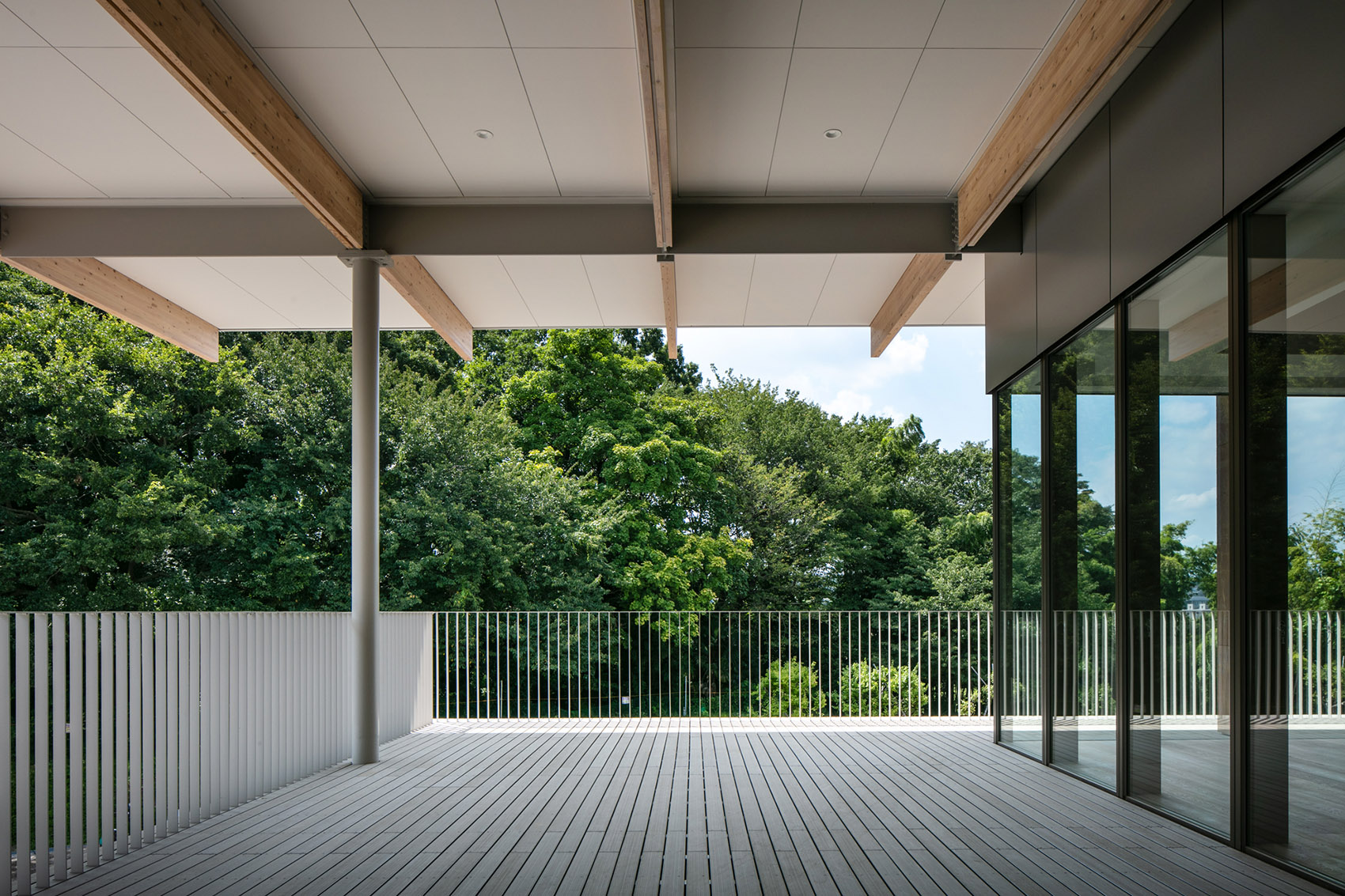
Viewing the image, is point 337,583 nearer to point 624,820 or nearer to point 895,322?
point 895,322

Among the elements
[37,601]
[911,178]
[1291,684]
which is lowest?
[37,601]

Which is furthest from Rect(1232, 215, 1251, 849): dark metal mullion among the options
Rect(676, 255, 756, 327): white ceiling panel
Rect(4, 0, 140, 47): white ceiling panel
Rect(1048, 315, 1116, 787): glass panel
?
Rect(4, 0, 140, 47): white ceiling panel

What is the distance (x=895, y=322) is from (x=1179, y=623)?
4155mm

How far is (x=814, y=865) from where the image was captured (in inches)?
140

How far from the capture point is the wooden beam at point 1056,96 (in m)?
3.68

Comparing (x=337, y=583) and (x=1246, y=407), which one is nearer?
(x=1246, y=407)

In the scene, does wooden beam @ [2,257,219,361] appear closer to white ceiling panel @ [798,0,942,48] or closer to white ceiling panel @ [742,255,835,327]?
white ceiling panel @ [742,255,835,327]

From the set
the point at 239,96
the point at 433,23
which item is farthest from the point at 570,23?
the point at 239,96

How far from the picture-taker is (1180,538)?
13.4ft

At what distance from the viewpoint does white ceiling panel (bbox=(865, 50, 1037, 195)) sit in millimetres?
4438

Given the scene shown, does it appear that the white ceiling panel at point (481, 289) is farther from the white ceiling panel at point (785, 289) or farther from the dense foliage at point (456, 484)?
the dense foliage at point (456, 484)

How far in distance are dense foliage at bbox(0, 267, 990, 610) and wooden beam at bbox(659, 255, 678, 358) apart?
25.1 feet

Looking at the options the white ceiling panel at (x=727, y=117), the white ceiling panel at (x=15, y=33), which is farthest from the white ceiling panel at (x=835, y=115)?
the white ceiling panel at (x=15, y=33)

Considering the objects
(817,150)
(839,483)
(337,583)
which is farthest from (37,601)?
(839,483)
